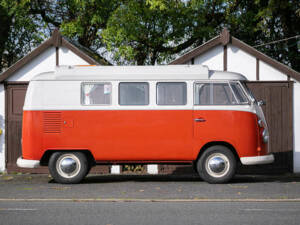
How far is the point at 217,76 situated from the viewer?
37.4 feet

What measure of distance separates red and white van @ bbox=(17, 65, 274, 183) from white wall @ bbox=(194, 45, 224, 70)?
158 inches

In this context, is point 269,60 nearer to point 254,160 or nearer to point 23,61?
point 254,160

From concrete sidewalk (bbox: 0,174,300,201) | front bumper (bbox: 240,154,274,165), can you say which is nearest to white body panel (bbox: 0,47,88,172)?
concrete sidewalk (bbox: 0,174,300,201)

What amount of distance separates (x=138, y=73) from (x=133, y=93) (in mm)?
466

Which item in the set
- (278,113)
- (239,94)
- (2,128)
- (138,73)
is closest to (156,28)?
(278,113)

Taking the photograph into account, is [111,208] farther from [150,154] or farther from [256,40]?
[256,40]

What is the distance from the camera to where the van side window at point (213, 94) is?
37.2ft

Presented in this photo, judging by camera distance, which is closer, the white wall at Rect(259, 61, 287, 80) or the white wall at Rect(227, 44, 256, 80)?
the white wall at Rect(259, 61, 287, 80)

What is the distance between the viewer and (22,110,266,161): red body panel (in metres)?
11.3

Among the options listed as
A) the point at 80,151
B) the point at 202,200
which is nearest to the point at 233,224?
the point at 202,200

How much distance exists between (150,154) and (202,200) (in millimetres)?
2628

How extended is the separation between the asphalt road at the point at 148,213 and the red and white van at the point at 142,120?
2625 mm

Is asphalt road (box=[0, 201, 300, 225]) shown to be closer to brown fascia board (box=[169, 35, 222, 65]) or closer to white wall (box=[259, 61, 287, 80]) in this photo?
white wall (box=[259, 61, 287, 80])

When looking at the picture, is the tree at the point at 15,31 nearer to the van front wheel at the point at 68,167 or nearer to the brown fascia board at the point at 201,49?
the brown fascia board at the point at 201,49
